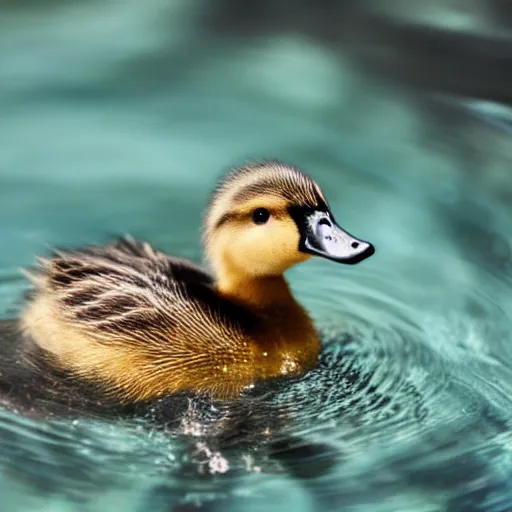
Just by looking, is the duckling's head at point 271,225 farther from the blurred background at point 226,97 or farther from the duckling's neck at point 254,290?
the blurred background at point 226,97

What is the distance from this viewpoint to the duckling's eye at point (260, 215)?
1698 millimetres

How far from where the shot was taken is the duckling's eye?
170 cm

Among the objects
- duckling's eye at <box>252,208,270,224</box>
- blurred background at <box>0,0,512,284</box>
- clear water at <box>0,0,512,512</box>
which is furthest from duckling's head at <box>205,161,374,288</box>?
blurred background at <box>0,0,512,284</box>

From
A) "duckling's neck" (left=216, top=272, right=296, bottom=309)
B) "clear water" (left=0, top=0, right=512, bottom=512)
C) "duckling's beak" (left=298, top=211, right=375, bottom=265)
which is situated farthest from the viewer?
"duckling's neck" (left=216, top=272, right=296, bottom=309)

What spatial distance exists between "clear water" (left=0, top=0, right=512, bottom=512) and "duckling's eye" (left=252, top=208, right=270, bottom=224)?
239 millimetres

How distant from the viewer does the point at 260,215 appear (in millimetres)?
1703

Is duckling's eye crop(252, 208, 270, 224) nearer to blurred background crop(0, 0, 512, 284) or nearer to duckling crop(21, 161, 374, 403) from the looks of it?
duckling crop(21, 161, 374, 403)

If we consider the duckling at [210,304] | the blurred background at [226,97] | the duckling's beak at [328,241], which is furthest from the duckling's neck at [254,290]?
the blurred background at [226,97]

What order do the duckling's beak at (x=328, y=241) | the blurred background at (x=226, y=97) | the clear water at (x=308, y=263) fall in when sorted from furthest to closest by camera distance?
the blurred background at (x=226, y=97) < the duckling's beak at (x=328, y=241) < the clear water at (x=308, y=263)

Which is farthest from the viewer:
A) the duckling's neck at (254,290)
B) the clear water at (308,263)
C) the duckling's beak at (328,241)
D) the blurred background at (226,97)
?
the blurred background at (226,97)

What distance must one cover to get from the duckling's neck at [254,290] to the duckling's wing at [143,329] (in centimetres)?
4

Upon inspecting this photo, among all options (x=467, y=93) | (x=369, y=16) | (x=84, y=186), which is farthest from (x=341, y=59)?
(x=84, y=186)

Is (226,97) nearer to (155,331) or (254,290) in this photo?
(254,290)

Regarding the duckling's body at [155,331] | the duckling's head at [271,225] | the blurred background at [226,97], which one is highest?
the blurred background at [226,97]
